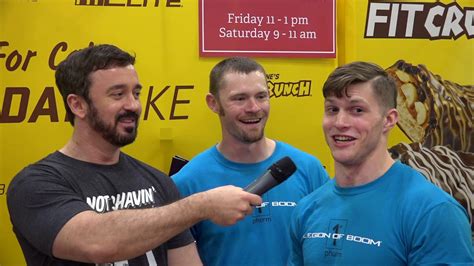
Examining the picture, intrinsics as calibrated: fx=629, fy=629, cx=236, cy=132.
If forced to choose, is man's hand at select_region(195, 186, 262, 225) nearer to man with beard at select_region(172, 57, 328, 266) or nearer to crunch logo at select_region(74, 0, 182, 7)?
man with beard at select_region(172, 57, 328, 266)

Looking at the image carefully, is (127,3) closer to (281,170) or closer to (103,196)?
(103,196)

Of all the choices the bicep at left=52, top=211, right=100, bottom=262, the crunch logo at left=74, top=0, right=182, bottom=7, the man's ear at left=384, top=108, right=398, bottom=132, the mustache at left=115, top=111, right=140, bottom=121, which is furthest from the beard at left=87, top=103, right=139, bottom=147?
the crunch logo at left=74, top=0, right=182, bottom=7

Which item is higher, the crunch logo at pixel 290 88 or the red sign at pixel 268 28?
the red sign at pixel 268 28

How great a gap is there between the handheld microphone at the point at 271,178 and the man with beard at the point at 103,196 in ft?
0.13

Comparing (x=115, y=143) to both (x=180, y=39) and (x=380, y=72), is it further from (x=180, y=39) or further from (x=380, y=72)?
(x=180, y=39)

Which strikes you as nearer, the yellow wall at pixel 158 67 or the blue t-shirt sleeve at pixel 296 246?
the blue t-shirt sleeve at pixel 296 246

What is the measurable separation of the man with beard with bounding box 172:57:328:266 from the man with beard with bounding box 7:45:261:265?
29 centimetres

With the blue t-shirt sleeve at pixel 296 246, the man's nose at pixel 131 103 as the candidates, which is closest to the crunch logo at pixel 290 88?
the blue t-shirt sleeve at pixel 296 246

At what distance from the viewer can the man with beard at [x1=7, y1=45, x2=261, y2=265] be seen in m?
1.57

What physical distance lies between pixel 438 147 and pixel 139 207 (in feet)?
7.64

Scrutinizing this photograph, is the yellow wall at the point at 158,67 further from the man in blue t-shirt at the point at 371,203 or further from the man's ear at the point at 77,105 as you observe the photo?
the man in blue t-shirt at the point at 371,203

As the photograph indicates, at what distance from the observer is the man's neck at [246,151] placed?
2.32 m

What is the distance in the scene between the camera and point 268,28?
3.28 m

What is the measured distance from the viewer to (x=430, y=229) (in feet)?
5.02
